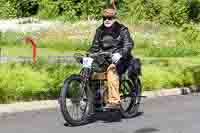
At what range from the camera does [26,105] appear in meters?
12.9

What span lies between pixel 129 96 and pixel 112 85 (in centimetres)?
96

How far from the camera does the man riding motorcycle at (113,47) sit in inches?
445

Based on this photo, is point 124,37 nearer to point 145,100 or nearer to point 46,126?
point 46,126

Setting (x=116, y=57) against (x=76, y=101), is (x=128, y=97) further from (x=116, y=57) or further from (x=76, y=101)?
(x=76, y=101)

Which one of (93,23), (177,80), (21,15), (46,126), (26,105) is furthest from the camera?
(21,15)

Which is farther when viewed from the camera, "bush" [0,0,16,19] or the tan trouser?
"bush" [0,0,16,19]

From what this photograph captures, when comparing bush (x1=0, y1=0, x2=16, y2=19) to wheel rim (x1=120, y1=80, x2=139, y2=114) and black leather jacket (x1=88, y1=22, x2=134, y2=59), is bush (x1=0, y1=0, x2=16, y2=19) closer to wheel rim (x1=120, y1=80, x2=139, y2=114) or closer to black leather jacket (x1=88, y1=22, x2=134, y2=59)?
wheel rim (x1=120, y1=80, x2=139, y2=114)

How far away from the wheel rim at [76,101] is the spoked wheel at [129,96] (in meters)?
1.13

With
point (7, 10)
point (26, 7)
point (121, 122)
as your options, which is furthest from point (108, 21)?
point (26, 7)

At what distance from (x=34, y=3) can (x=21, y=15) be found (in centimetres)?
129

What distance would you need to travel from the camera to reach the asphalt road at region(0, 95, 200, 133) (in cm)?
1086

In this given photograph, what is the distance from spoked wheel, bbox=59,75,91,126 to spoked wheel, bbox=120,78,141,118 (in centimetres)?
107

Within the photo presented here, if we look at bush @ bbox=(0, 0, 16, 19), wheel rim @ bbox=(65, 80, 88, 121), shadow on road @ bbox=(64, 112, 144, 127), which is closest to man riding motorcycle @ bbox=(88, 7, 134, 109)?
shadow on road @ bbox=(64, 112, 144, 127)

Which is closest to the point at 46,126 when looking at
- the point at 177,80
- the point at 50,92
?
the point at 50,92
